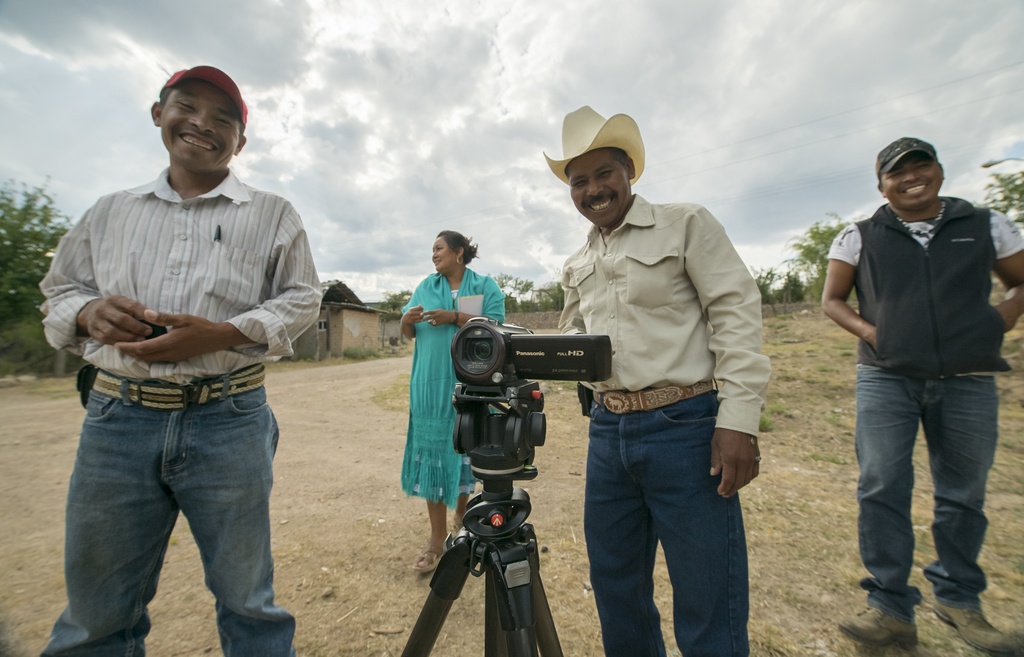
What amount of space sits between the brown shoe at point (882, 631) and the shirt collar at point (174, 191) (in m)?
3.06

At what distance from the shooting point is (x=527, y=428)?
133 cm

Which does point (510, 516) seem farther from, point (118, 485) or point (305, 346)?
point (305, 346)

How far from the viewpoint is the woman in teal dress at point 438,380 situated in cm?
268

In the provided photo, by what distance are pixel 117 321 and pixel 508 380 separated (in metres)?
1.18

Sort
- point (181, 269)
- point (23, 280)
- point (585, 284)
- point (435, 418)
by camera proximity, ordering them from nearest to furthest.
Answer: point (181, 269), point (585, 284), point (435, 418), point (23, 280)

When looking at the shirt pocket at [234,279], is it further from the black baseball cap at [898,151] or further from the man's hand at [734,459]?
the black baseball cap at [898,151]

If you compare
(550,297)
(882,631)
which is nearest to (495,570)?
(882,631)

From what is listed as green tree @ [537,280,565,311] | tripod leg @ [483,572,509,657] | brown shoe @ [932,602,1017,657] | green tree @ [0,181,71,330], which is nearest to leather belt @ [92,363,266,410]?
tripod leg @ [483,572,509,657]

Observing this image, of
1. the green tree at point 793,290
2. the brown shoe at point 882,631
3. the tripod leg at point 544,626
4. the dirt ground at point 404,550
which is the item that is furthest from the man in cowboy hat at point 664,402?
the green tree at point 793,290

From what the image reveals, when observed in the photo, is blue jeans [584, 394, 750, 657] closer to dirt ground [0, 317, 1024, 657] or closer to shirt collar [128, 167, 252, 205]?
dirt ground [0, 317, 1024, 657]

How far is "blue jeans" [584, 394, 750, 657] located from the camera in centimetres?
143

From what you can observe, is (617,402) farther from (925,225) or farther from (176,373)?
(925,225)

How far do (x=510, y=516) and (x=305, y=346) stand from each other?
63.1 feet

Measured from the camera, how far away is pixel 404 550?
291 cm
